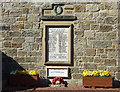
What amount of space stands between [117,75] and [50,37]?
302cm

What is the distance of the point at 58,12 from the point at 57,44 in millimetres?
1276

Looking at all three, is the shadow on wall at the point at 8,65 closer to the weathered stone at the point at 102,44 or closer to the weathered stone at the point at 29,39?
the weathered stone at the point at 29,39

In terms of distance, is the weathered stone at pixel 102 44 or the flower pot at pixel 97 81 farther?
the weathered stone at pixel 102 44

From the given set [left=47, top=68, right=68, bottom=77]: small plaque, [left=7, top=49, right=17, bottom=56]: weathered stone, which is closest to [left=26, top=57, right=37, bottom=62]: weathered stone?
[left=7, top=49, right=17, bottom=56]: weathered stone

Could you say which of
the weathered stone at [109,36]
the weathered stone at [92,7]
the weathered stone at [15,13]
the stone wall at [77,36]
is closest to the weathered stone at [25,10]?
the stone wall at [77,36]

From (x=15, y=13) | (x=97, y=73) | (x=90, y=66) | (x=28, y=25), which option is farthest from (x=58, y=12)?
(x=97, y=73)

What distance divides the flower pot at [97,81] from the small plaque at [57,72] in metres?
0.98

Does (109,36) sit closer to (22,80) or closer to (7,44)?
(22,80)

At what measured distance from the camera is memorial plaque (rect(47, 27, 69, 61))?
8.85 meters

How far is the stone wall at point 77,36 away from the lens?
8773mm

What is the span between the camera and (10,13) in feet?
29.7

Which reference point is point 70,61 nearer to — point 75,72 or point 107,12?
point 75,72

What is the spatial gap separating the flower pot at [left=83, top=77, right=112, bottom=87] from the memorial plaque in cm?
124

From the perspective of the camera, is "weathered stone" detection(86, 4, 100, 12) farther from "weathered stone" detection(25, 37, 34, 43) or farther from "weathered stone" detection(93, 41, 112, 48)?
"weathered stone" detection(25, 37, 34, 43)
